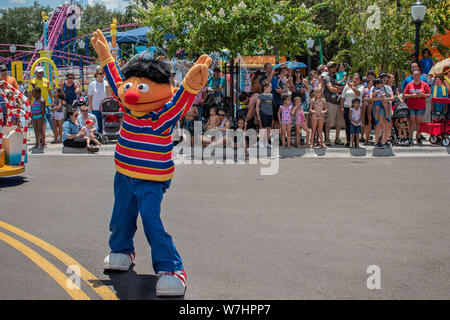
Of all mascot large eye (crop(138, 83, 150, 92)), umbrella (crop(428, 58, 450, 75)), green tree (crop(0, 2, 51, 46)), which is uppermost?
green tree (crop(0, 2, 51, 46))

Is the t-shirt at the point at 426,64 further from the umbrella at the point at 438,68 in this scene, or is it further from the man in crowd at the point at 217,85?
the man in crowd at the point at 217,85

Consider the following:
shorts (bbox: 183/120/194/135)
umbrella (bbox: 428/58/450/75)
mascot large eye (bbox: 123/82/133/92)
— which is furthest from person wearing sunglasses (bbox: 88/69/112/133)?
mascot large eye (bbox: 123/82/133/92)

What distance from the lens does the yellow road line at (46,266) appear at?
14.2ft

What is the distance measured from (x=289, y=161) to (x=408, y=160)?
8.22 ft

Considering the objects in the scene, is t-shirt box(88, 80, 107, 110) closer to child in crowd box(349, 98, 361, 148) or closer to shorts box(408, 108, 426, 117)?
child in crowd box(349, 98, 361, 148)

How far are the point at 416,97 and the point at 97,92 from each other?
795 cm

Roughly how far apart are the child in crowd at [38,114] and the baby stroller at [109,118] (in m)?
1.46

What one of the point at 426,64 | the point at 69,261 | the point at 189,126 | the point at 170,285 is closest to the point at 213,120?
the point at 189,126

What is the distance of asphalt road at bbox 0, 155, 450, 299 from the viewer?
4.52m

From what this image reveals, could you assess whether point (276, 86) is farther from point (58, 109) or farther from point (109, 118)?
point (58, 109)

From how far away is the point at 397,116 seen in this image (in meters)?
13.6

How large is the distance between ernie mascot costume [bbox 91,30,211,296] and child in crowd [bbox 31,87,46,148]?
9.71 meters

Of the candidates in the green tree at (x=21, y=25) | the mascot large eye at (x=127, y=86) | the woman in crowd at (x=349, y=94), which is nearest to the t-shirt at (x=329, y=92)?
the woman in crowd at (x=349, y=94)
